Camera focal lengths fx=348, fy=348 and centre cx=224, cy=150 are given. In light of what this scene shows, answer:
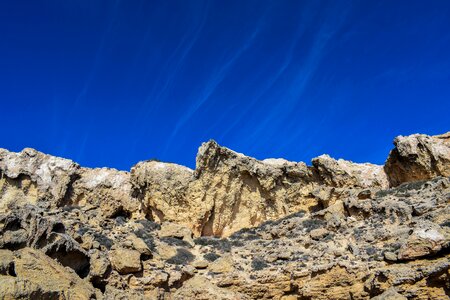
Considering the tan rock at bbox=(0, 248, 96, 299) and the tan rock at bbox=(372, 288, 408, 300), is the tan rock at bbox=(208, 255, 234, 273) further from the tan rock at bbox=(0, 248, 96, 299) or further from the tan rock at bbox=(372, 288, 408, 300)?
the tan rock at bbox=(0, 248, 96, 299)

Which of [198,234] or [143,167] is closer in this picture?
[198,234]

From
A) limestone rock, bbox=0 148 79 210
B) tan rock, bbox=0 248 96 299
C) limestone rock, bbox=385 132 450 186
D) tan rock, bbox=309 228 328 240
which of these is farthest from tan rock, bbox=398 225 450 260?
limestone rock, bbox=0 148 79 210

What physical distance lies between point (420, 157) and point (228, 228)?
1736 centimetres

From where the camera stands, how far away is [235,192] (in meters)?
31.7

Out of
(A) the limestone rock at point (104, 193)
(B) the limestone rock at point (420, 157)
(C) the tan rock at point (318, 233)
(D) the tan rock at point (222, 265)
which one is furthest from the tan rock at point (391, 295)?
(A) the limestone rock at point (104, 193)

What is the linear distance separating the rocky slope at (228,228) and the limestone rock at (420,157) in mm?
93

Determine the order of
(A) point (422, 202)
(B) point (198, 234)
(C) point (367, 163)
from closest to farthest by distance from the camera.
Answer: (A) point (422, 202), (B) point (198, 234), (C) point (367, 163)

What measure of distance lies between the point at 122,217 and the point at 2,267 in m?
20.5

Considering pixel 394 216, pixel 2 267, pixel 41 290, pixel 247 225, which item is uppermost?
pixel 247 225

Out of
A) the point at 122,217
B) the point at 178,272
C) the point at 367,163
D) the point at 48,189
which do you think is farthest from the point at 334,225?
the point at 48,189

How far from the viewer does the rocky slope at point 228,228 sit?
15219 mm

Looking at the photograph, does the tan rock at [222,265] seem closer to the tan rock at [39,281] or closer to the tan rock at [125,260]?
the tan rock at [125,260]

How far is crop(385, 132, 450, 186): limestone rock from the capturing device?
28.0 m

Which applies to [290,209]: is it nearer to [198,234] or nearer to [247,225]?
[247,225]
